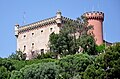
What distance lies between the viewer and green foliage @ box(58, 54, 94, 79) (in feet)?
129

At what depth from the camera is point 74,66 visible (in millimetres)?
42031

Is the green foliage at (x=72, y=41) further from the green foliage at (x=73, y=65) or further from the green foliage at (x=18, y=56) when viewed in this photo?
the green foliage at (x=73, y=65)

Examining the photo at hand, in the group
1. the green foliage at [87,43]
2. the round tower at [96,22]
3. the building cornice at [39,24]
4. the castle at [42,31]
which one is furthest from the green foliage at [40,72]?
the round tower at [96,22]

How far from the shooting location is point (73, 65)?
140 ft

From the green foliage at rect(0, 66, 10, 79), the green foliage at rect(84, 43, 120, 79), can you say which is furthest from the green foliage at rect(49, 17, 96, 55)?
the green foliage at rect(84, 43, 120, 79)

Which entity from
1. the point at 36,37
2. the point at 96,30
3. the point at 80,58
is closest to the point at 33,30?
the point at 36,37

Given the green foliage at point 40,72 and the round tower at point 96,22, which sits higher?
the round tower at point 96,22

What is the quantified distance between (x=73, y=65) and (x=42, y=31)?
29.0m

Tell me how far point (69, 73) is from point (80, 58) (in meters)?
4.86

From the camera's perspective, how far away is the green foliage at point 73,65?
39.3 meters

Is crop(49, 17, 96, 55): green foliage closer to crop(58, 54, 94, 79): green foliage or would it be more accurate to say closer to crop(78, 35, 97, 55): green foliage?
crop(78, 35, 97, 55): green foliage

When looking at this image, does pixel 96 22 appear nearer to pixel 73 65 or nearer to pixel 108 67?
pixel 73 65

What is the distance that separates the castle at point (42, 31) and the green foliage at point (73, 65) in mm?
22842

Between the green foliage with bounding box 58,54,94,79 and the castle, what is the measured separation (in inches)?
899
